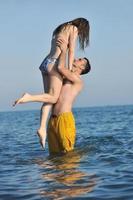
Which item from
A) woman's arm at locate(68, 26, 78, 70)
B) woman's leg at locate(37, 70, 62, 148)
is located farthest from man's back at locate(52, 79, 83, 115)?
woman's arm at locate(68, 26, 78, 70)

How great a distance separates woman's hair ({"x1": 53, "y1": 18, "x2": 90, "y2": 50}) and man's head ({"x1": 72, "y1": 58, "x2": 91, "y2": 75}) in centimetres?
26

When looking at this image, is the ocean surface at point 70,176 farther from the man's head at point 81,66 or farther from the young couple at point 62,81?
the man's head at point 81,66

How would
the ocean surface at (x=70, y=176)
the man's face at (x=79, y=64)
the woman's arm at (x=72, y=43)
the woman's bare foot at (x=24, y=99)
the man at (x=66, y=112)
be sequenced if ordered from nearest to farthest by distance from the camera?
the ocean surface at (x=70, y=176)
the woman's bare foot at (x=24, y=99)
the woman's arm at (x=72, y=43)
the man at (x=66, y=112)
the man's face at (x=79, y=64)

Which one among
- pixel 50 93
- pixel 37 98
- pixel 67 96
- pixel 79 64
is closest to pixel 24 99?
pixel 37 98

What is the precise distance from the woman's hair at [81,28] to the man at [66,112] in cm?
30

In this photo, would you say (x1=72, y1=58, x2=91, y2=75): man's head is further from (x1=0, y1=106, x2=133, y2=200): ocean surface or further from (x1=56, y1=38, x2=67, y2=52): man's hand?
(x1=0, y1=106, x2=133, y2=200): ocean surface

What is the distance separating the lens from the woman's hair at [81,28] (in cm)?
835

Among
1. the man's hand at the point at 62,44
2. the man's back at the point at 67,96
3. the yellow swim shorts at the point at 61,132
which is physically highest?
the man's hand at the point at 62,44

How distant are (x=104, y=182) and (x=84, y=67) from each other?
273 cm

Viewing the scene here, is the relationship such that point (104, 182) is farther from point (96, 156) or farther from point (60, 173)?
point (96, 156)

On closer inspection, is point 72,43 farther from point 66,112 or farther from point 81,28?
point 66,112

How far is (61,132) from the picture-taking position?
8.39 meters

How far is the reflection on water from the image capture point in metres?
5.81

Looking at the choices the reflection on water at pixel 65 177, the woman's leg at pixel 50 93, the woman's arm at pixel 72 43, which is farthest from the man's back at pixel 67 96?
the reflection on water at pixel 65 177
